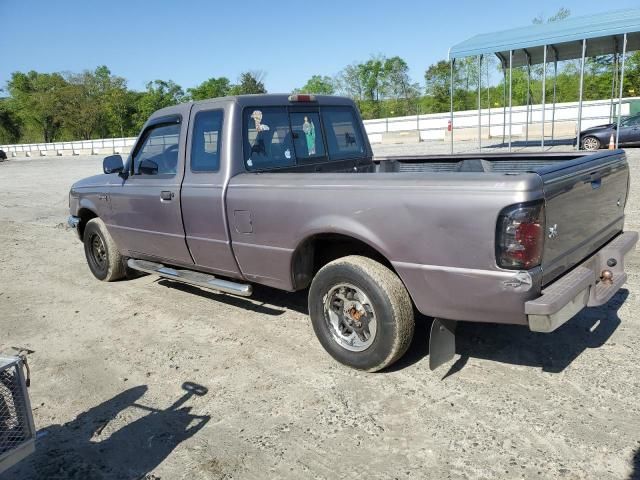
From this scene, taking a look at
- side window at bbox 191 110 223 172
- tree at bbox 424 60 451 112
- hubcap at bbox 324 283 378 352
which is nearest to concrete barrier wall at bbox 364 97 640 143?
tree at bbox 424 60 451 112

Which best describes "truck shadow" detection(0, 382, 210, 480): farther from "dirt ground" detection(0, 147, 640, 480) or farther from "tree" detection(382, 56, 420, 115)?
"tree" detection(382, 56, 420, 115)

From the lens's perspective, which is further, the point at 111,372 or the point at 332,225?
the point at 111,372

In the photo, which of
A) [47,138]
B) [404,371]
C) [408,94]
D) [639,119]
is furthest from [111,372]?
[47,138]

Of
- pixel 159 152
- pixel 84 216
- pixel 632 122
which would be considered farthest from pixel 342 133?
pixel 632 122

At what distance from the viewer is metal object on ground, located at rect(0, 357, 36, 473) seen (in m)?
2.51

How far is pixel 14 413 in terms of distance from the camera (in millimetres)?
2566

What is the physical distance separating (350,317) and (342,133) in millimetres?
2250

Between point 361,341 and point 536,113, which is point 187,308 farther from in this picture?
point 536,113

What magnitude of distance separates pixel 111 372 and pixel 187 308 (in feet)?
4.48

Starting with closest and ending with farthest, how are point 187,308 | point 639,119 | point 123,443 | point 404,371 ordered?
point 123,443, point 404,371, point 187,308, point 639,119

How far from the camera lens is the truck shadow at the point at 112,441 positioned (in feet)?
9.55

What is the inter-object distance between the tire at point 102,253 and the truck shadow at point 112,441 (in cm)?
283

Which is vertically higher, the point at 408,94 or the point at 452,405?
the point at 408,94

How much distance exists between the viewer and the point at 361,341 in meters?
3.77
